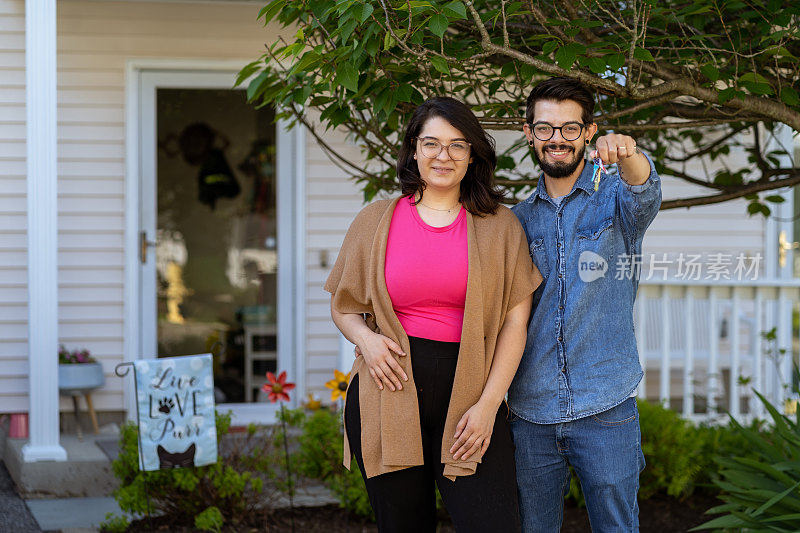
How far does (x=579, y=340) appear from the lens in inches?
92.0

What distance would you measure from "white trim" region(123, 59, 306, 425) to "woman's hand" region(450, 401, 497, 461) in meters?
3.93

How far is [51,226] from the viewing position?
16.1 feet

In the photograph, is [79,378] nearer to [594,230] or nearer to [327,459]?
[327,459]

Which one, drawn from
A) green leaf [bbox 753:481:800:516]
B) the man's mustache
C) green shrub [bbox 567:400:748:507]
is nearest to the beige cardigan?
the man's mustache

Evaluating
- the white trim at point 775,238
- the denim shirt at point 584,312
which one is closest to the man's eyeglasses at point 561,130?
the denim shirt at point 584,312

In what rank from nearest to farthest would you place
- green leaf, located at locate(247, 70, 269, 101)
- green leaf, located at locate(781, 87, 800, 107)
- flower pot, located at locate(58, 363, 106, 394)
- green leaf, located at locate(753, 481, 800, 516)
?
green leaf, located at locate(781, 87, 800, 107) → green leaf, located at locate(247, 70, 269, 101) → green leaf, located at locate(753, 481, 800, 516) → flower pot, located at locate(58, 363, 106, 394)

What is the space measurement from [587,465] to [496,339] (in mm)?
405

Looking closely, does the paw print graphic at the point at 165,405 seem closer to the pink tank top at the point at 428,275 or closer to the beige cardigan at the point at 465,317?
the beige cardigan at the point at 465,317

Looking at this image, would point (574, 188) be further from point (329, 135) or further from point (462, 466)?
point (329, 135)

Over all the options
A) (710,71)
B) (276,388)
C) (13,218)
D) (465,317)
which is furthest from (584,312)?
(13,218)

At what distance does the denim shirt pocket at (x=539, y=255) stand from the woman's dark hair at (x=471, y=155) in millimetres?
157

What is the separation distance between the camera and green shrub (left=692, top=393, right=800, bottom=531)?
325cm

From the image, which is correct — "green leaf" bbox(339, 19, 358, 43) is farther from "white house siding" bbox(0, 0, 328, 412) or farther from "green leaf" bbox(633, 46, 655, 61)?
"white house siding" bbox(0, 0, 328, 412)

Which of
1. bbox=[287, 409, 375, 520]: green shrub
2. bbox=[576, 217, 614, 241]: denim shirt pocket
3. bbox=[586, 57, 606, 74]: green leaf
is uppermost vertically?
bbox=[586, 57, 606, 74]: green leaf
